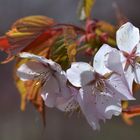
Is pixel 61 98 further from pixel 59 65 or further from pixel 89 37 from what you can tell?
pixel 89 37

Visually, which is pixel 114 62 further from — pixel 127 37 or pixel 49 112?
pixel 49 112

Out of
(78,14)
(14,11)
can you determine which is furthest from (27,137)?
(78,14)

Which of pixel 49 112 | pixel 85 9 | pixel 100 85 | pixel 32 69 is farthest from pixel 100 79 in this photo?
pixel 49 112

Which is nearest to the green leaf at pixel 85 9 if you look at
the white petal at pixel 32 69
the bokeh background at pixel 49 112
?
the white petal at pixel 32 69

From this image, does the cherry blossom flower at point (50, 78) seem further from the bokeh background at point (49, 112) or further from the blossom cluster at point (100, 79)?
the bokeh background at point (49, 112)

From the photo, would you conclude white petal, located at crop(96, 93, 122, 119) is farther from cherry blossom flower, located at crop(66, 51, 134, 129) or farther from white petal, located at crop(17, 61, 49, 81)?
white petal, located at crop(17, 61, 49, 81)
